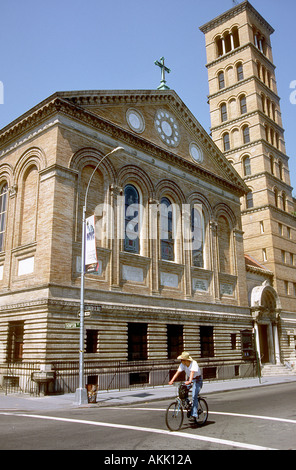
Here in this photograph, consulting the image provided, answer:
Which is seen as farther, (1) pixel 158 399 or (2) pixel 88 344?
(2) pixel 88 344

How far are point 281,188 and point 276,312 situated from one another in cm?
1482

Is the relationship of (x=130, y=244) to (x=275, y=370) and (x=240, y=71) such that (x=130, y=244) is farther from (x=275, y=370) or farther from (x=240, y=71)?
(x=240, y=71)

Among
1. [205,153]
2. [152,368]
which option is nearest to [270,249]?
[205,153]

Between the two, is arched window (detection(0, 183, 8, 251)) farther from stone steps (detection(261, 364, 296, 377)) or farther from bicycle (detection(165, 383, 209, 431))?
stone steps (detection(261, 364, 296, 377))

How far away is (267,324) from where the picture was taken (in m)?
36.0

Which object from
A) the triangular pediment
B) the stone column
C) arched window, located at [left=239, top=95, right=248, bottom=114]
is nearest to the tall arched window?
the stone column

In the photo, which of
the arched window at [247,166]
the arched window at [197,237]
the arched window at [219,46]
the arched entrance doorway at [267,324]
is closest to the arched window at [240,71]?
the arched window at [219,46]

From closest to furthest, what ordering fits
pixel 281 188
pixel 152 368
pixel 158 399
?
pixel 158 399, pixel 152 368, pixel 281 188

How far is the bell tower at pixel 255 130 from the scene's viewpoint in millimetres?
41312

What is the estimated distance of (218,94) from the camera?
4944cm

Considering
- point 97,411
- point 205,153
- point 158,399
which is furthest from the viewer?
point 205,153

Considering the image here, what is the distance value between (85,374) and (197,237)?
1397cm

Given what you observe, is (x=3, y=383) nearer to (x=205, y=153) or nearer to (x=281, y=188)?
(x=205, y=153)

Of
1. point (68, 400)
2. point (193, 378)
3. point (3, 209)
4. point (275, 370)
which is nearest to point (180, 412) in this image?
point (193, 378)
